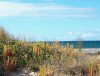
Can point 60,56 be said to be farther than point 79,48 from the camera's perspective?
No

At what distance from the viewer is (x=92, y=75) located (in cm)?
1151

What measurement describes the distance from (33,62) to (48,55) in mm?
894

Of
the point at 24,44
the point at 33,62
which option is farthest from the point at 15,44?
the point at 33,62

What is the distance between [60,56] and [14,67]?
6.73 feet

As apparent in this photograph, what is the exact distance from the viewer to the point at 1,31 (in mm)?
16094

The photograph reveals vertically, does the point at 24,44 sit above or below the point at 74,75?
above

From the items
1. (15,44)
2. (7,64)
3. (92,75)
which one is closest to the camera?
(92,75)

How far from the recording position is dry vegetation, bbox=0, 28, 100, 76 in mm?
12562

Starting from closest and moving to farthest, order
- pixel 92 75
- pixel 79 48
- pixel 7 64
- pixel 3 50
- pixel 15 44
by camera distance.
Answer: pixel 92 75, pixel 7 64, pixel 3 50, pixel 15 44, pixel 79 48

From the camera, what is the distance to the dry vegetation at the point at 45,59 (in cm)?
1256

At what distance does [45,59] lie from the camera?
13.7 m

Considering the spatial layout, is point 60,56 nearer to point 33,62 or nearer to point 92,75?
point 33,62

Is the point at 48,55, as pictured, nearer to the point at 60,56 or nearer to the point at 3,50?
the point at 60,56

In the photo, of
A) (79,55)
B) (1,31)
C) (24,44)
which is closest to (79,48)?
(79,55)
